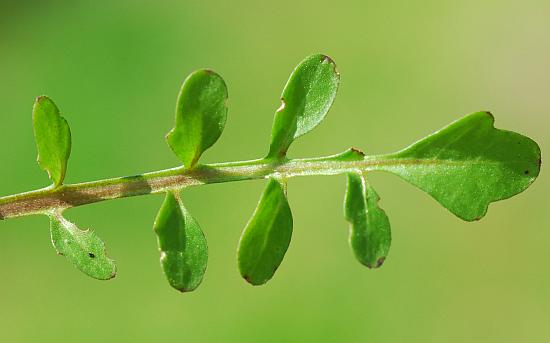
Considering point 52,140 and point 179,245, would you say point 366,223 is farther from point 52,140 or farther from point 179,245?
point 52,140

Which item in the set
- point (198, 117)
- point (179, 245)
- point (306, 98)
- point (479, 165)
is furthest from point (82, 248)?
point (479, 165)

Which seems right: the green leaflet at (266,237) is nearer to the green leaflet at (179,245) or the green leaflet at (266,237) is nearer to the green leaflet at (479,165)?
the green leaflet at (179,245)

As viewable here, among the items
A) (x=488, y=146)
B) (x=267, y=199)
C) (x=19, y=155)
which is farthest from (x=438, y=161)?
(x=19, y=155)

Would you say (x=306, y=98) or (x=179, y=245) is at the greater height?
(x=306, y=98)

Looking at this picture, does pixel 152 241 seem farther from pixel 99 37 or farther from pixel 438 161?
pixel 438 161

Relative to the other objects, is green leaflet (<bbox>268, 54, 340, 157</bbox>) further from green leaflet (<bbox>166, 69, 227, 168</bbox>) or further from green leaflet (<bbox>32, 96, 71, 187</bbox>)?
green leaflet (<bbox>32, 96, 71, 187</bbox>)

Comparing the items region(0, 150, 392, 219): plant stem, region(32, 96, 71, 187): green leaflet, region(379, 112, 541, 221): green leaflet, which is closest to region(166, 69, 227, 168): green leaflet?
region(0, 150, 392, 219): plant stem

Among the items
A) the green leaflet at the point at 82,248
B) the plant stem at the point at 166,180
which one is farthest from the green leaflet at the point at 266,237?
the green leaflet at the point at 82,248
